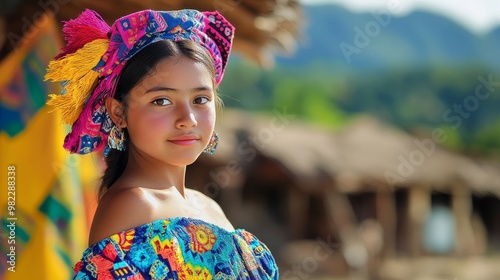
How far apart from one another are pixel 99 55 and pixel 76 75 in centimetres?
9

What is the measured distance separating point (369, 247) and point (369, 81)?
4171cm

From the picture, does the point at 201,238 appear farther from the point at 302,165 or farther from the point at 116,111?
the point at 302,165

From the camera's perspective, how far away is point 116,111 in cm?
207

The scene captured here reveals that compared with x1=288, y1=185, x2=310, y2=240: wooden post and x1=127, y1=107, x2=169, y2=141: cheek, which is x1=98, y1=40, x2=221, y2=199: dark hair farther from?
x1=288, y1=185, x2=310, y2=240: wooden post

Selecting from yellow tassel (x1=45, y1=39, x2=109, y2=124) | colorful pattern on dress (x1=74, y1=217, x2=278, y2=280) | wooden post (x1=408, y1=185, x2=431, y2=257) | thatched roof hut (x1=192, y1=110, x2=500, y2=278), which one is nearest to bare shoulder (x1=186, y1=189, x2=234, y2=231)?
colorful pattern on dress (x1=74, y1=217, x2=278, y2=280)

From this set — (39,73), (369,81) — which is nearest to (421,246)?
(39,73)

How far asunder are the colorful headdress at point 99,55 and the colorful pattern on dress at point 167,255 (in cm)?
35

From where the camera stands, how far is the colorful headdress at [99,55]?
204 cm

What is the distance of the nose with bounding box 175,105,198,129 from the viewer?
6.53ft

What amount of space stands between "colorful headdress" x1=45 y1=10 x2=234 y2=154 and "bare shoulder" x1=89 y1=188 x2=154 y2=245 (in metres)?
0.24

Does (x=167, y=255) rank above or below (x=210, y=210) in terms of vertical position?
above

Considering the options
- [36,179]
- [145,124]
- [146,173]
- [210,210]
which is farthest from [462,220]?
[145,124]

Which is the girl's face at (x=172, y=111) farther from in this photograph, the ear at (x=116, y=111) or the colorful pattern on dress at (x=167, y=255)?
the colorful pattern on dress at (x=167, y=255)

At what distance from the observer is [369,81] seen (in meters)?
55.8
